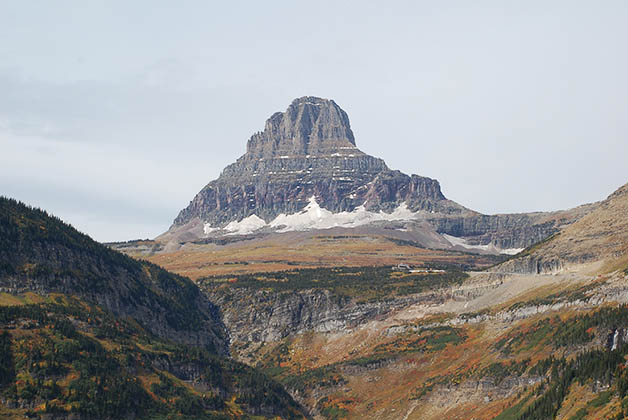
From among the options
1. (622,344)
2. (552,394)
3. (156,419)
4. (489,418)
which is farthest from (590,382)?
(156,419)

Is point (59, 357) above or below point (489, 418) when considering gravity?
above

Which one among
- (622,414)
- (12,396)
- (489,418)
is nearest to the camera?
(622,414)

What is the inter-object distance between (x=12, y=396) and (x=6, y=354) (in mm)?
13815

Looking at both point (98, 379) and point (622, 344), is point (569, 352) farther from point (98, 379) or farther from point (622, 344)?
point (98, 379)

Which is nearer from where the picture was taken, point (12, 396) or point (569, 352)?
point (12, 396)

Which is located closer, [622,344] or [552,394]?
[552,394]

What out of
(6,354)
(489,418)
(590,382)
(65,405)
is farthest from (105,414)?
(590,382)

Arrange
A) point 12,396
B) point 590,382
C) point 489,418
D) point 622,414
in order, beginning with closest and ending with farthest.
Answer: point 622,414 → point 590,382 → point 12,396 → point 489,418

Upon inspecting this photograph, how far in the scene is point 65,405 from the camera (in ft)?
608

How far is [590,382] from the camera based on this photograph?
16538cm

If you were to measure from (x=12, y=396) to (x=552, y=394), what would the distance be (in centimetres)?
11563

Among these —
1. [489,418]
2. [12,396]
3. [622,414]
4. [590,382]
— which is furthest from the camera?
[489,418]

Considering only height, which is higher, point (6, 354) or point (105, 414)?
point (6, 354)

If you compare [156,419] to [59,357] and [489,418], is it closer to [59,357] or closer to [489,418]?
[59,357]
